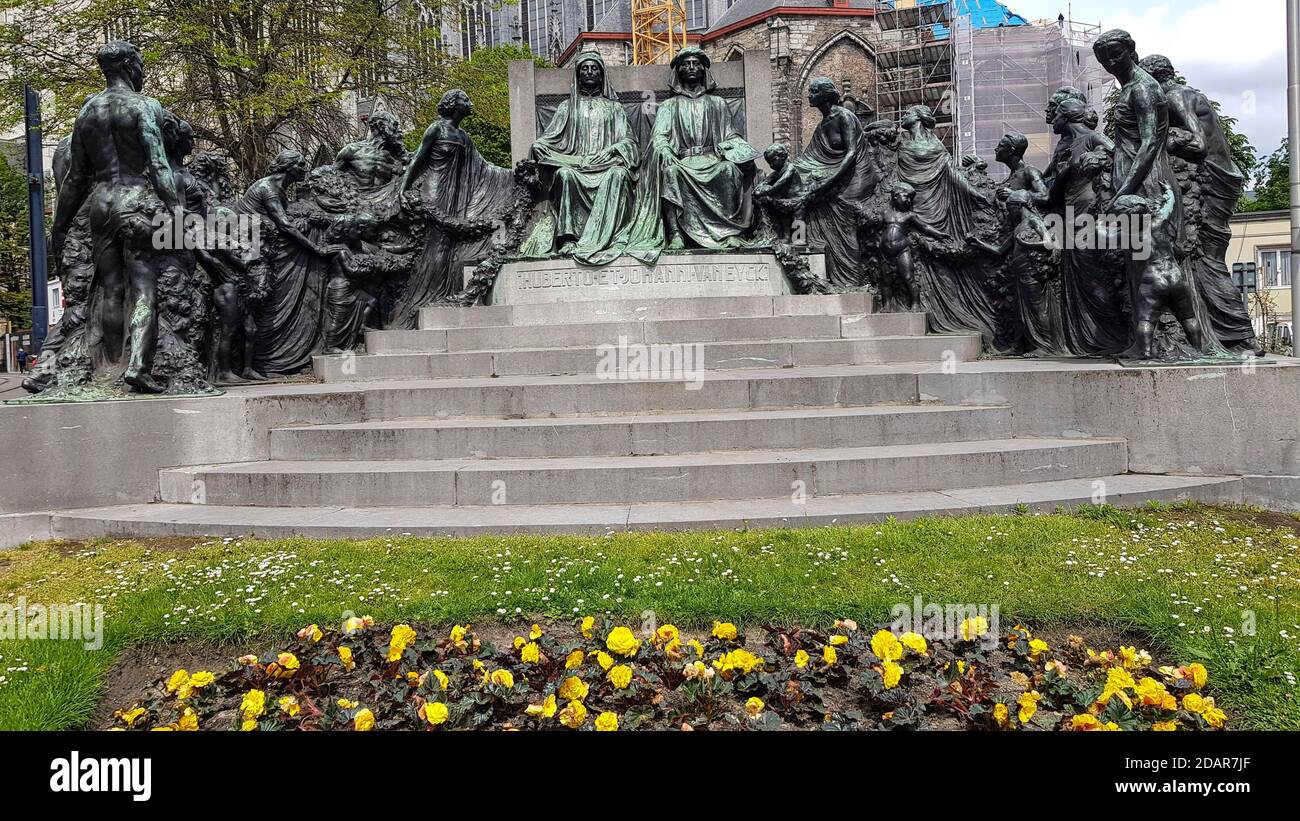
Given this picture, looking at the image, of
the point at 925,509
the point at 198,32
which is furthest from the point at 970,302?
the point at 198,32

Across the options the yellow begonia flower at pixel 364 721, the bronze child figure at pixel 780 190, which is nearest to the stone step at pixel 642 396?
the bronze child figure at pixel 780 190

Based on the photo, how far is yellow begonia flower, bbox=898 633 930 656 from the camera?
11.6 feet

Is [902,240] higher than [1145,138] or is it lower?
lower

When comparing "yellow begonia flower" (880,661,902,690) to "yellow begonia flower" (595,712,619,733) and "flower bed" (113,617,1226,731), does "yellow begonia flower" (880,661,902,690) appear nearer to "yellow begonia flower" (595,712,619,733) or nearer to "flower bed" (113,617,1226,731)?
"flower bed" (113,617,1226,731)

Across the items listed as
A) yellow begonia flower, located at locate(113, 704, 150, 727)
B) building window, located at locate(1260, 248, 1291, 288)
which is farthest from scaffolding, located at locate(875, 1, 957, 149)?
yellow begonia flower, located at locate(113, 704, 150, 727)

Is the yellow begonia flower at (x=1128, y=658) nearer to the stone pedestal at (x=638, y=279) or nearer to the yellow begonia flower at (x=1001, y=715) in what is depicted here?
the yellow begonia flower at (x=1001, y=715)

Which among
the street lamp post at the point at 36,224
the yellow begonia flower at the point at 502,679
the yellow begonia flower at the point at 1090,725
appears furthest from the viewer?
the street lamp post at the point at 36,224

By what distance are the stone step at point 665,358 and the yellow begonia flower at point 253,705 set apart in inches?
232

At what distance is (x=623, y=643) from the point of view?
361 cm

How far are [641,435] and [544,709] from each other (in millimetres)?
4219

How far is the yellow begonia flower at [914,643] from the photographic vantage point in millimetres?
3545

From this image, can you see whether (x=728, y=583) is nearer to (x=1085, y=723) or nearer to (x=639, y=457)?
(x=1085, y=723)

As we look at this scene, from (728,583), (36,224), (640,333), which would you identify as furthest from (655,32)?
(728,583)

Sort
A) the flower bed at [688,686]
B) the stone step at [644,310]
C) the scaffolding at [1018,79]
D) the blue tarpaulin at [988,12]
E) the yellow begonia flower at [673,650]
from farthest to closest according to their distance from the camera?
1. the blue tarpaulin at [988,12]
2. the scaffolding at [1018,79]
3. the stone step at [644,310]
4. the yellow begonia flower at [673,650]
5. the flower bed at [688,686]
